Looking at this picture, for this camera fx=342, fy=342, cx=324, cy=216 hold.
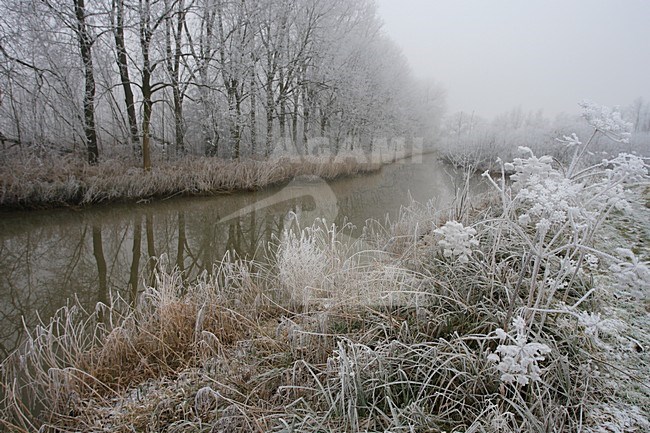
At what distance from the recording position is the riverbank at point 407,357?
140cm

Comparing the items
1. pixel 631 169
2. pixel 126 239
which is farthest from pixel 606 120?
pixel 126 239

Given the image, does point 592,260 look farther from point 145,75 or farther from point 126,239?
point 145,75

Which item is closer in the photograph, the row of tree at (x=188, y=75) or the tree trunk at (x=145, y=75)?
the row of tree at (x=188, y=75)

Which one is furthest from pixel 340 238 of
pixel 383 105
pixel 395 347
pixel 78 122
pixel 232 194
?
pixel 383 105

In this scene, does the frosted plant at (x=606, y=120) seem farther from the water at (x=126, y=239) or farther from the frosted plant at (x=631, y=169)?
the water at (x=126, y=239)

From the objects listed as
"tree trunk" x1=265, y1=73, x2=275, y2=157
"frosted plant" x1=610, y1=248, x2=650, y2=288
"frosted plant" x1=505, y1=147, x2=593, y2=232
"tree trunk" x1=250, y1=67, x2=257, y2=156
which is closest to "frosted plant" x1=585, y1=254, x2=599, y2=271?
"frosted plant" x1=505, y1=147, x2=593, y2=232

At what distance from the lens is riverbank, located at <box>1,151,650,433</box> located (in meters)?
1.40

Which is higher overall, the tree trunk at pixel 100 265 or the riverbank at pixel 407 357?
the riverbank at pixel 407 357

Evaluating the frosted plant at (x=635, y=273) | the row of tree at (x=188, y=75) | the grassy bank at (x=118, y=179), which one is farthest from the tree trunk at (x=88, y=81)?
the frosted plant at (x=635, y=273)

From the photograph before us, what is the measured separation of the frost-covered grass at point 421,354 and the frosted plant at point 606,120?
0.05ft

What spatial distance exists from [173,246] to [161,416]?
3.81 m

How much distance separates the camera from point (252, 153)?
11805mm

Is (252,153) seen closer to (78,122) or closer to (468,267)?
(78,122)

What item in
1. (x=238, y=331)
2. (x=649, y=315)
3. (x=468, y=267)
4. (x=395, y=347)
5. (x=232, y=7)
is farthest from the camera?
(x=232, y=7)
